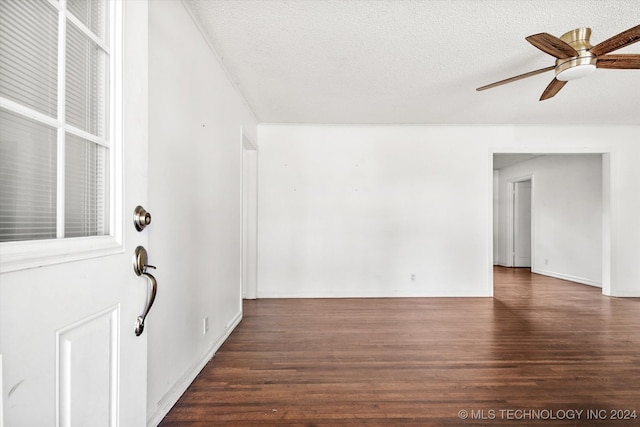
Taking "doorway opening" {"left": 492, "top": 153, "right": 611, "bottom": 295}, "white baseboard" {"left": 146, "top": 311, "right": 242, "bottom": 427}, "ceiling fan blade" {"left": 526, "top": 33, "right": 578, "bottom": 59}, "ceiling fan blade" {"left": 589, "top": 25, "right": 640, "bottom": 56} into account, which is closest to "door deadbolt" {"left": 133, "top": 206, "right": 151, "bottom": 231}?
"white baseboard" {"left": 146, "top": 311, "right": 242, "bottom": 427}

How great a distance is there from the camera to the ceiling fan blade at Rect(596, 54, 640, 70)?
1998 mm

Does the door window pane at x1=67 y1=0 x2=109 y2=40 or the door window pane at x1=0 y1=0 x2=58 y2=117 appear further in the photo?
the door window pane at x1=67 y1=0 x2=109 y2=40

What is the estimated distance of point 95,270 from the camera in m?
0.79

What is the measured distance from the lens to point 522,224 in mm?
7117

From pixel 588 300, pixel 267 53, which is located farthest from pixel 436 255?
pixel 267 53

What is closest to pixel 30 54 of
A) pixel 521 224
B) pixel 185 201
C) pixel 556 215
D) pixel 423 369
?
pixel 185 201

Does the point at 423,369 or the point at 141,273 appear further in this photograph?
the point at 423,369

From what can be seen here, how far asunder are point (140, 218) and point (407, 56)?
2.46 meters

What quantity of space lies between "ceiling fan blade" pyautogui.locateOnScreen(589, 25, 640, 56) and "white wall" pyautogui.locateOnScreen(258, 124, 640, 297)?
8.19 feet

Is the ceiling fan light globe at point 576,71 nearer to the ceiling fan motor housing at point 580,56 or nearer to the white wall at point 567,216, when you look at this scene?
the ceiling fan motor housing at point 580,56

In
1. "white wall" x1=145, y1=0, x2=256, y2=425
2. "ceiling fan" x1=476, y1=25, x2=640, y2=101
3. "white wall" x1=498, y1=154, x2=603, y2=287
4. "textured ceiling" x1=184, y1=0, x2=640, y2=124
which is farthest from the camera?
"white wall" x1=498, y1=154, x2=603, y2=287

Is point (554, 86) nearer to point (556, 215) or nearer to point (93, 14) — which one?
point (93, 14)

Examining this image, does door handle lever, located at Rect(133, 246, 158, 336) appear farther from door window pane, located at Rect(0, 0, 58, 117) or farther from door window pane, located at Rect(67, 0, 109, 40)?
door window pane, located at Rect(67, 0, 109, 40)

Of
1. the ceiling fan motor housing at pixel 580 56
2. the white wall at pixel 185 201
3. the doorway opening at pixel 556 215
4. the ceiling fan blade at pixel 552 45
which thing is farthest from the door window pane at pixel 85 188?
the doorway opening at pixel 556 215
